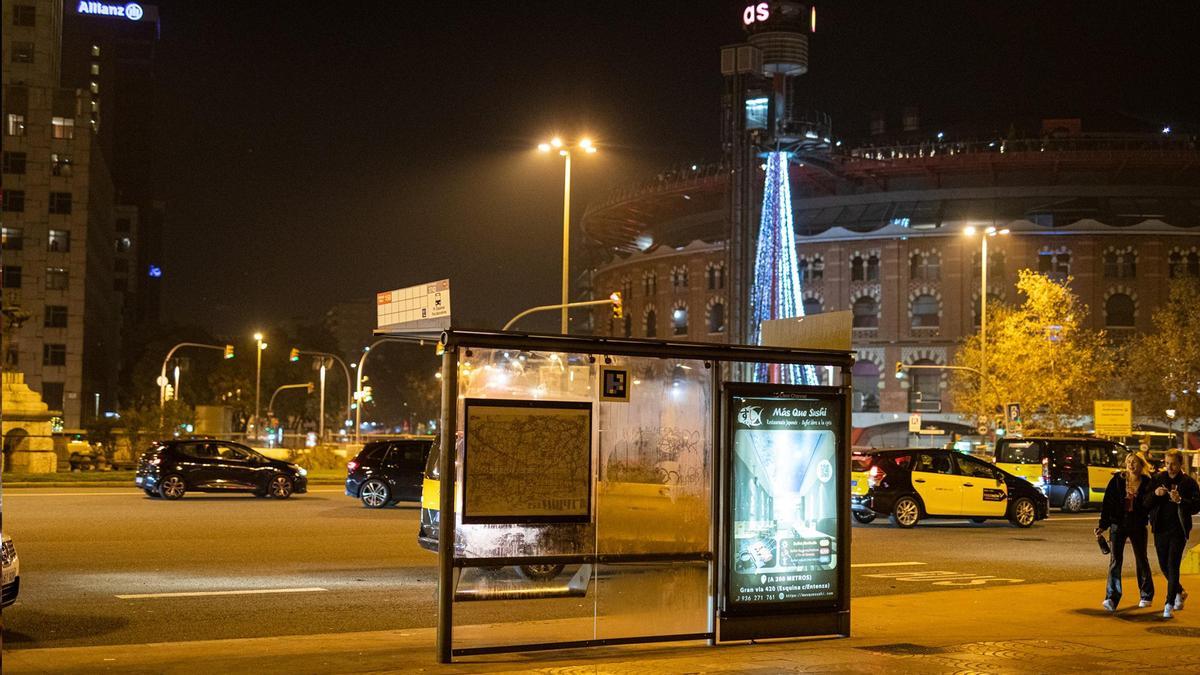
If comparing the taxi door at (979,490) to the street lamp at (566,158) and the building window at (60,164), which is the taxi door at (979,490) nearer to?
the street lamp at (566,158)

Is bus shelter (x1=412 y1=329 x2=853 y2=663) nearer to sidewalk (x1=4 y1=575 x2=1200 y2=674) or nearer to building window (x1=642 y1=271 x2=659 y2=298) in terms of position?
sidewalk (x1=4 y1=575 x2=1200 y2=674)

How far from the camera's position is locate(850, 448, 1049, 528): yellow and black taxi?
84.5 feet

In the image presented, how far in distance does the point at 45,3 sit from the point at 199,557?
8245 centimetres

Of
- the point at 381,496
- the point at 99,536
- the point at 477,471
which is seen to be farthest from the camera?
the point at 381,496

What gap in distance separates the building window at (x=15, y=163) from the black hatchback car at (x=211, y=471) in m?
60.5

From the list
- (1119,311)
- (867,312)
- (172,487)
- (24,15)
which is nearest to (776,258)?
(867,312)

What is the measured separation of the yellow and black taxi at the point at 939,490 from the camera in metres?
25.8

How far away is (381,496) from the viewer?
94.0ft

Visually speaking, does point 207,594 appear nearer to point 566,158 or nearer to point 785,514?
point 785,514

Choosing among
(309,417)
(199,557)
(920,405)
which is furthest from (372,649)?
(309,417)

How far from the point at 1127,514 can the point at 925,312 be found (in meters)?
70.9

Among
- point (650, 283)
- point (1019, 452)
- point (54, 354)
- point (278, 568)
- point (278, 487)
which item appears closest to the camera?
point (278, 568)

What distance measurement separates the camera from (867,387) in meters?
84.4

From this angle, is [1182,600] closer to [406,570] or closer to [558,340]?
[558,340]
